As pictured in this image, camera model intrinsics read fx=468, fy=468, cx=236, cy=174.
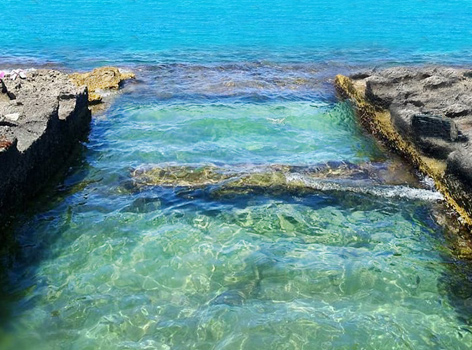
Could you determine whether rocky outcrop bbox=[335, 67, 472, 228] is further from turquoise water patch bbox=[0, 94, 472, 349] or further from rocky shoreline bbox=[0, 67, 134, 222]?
rocky shoreline bbox=[0, 67, 134, 222]

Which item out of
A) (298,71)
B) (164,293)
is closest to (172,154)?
(164,293)

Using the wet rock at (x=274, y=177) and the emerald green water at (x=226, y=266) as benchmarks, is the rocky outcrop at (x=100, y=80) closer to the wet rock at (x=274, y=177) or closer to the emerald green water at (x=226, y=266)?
the emerald green water at (x=226, y=266)

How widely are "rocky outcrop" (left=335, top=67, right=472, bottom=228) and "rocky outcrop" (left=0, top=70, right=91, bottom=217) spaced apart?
9386mm

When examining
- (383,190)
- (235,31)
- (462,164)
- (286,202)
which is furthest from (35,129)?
(235,31)

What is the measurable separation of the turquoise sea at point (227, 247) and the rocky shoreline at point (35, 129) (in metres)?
0.44

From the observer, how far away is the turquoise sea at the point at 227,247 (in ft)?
24.3

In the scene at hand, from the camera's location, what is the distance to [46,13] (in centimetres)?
3716

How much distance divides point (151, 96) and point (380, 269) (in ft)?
41.4

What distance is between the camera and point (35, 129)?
11.2 m

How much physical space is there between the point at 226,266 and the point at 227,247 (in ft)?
2.05

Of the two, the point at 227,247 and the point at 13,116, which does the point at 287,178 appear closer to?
the point at 227,247

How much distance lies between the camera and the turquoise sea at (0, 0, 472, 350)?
7.40 meters

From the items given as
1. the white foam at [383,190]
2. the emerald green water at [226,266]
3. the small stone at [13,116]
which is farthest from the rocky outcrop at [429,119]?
the small stone at [13,116]

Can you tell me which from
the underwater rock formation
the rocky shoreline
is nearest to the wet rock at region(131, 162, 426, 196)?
the underwater rock formation
